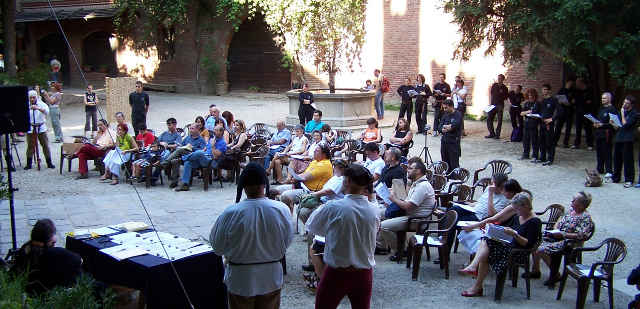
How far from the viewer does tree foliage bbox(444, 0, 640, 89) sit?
12.6 metres

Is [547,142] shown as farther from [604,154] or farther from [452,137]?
[452,137]

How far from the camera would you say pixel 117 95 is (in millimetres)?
19609

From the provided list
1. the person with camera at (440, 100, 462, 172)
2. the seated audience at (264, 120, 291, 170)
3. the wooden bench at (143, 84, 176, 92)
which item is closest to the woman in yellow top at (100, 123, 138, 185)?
the seated audience at (264, 120, 291, 170)

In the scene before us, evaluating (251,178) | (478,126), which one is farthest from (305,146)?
(478,126)

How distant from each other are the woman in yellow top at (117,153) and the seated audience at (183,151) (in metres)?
0.84

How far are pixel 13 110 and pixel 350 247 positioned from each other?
4714mm

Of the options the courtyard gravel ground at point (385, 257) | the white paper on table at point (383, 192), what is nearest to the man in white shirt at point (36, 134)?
the courtyard gravel ground at point (385, 257)

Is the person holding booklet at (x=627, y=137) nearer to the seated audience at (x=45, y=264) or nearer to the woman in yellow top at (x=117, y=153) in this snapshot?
the woman in yellow top at (x=117, y=153)

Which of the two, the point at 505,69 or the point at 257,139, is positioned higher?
the point at 505,69

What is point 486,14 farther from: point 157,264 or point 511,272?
point 157,264

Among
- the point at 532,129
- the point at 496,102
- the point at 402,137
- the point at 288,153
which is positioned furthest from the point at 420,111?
the point at 288,153

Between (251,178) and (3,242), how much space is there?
17.6 ft

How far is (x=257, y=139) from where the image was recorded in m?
13.2

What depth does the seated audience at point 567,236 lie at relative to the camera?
6918 mm
